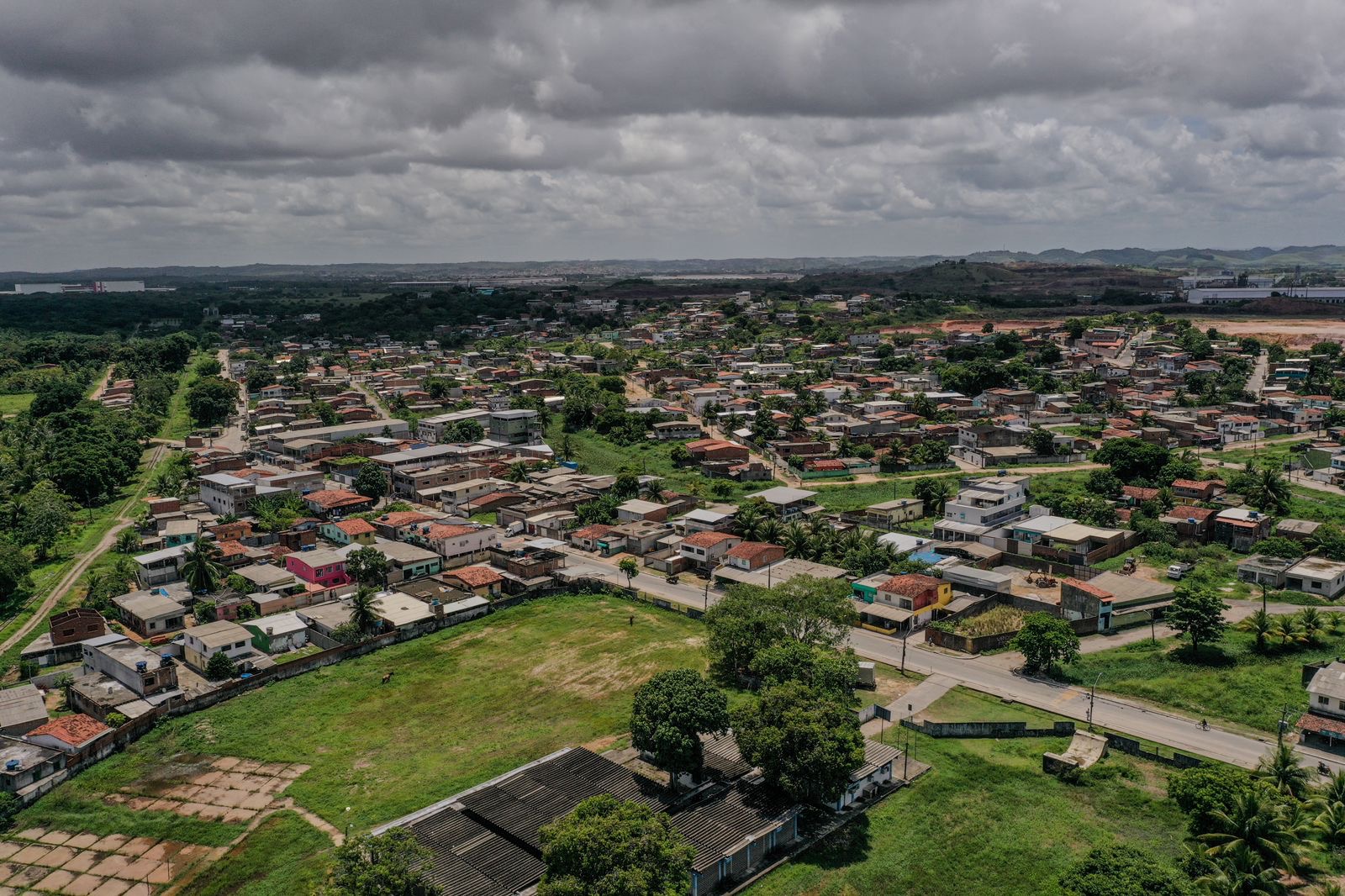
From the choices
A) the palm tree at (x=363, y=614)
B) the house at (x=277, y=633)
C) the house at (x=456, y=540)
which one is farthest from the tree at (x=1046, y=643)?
the house at (x=277, y=633)

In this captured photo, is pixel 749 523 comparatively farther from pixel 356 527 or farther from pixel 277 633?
pixel 277 633

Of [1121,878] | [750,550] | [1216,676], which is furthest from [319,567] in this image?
[1216,676]

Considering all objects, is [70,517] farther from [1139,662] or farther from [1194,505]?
[1194,505]

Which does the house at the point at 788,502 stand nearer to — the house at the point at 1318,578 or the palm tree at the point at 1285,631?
the house at the point at 1318,578

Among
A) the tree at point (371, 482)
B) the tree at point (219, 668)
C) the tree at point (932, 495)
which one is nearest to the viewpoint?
the tree at point (219, 668)

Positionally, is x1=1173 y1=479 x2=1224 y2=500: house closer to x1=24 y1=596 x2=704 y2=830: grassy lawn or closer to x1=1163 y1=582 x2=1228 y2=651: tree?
x1=1163 y1=582 x2=1228 y2=651: tree

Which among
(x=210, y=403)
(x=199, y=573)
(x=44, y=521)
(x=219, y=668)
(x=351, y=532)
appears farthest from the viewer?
(x=210, y=403)

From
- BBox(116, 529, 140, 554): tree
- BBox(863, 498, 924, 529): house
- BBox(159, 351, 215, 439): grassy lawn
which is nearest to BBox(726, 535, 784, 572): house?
BBox(863, 498, 924, 529): house
